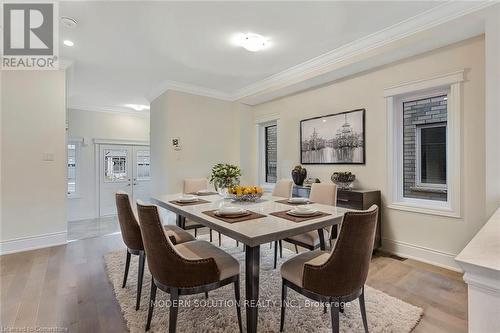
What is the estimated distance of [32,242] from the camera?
338cm

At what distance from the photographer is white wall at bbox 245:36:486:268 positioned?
8.33 ft

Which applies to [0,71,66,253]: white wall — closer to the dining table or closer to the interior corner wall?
the interior corner wall

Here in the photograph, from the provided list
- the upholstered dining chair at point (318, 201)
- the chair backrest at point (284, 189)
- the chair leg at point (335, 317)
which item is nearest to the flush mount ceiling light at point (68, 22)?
the chair backrest at point (284, 189)

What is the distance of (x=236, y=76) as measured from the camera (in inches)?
170

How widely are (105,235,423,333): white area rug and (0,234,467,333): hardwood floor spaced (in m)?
0.10

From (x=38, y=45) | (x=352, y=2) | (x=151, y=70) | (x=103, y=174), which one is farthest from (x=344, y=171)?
(x=103, y=174)

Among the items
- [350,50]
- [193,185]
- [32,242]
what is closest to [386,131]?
[350,50]

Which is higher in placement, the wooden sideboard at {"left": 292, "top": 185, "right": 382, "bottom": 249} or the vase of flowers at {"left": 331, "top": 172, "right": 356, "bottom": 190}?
the vase of flowers at {"left": 331, "top": 172, "right": 356, "bottom": 190}

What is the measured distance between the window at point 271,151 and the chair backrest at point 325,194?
7.62 feet

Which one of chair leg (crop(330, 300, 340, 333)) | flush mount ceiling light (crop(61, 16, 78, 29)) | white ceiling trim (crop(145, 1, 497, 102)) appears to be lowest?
chair leg (crop(330, 300, 340, 333))

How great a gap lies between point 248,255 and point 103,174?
246 inches

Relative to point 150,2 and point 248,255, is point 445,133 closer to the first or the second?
point 248,255

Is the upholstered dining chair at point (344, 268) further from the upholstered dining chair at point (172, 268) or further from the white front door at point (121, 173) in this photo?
the white front door at point (121, 173)

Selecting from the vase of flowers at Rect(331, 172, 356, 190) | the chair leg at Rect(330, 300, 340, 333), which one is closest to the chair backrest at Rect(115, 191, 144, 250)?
the chair leg at Rect(330, 300, 340, 333)
